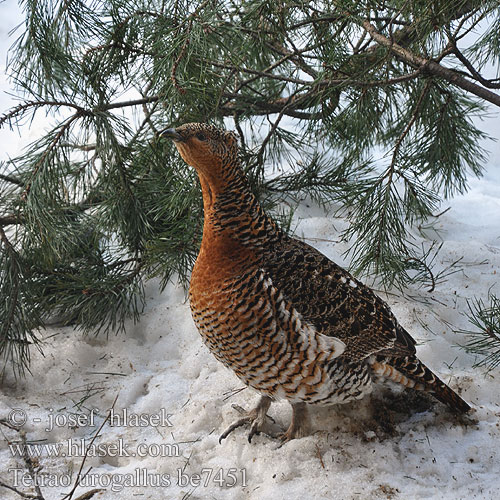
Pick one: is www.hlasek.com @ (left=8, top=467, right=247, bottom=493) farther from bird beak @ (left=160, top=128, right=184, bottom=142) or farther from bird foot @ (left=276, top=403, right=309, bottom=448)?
bird beak @ (left=160, top=128, right=184, bottom=142)

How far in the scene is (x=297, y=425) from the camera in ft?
8.14

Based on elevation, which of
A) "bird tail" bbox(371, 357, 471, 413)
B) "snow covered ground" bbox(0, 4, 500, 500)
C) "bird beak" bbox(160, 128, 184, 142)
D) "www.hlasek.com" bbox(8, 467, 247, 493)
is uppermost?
"bird beak" bbox(160, 128, 184, 142)

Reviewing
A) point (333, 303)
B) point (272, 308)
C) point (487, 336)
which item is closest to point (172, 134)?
point (272, 308)

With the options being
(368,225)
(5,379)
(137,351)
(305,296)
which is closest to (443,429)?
(305,296)

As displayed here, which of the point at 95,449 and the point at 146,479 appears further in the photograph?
the point at 95,449

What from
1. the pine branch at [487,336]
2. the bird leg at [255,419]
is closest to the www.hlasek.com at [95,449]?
the bird leg at [255,419]

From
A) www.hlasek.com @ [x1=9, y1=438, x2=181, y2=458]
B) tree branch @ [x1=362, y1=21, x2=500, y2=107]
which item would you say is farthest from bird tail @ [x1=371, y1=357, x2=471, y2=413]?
tree branch @ [x1=362, y1=21, x2=500, y2=107]

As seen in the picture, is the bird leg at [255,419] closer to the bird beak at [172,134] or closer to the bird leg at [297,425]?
the bird leg at [297,425]

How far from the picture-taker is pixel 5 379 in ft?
9.77

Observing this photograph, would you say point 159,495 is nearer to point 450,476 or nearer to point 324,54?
point 450,476

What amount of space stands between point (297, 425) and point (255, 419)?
0.18 m

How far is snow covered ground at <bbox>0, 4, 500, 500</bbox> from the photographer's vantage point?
→ 2.24 metres

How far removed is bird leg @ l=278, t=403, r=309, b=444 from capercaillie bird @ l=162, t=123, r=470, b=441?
0.42 feet

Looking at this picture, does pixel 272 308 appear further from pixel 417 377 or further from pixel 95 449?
pixel 95 449
